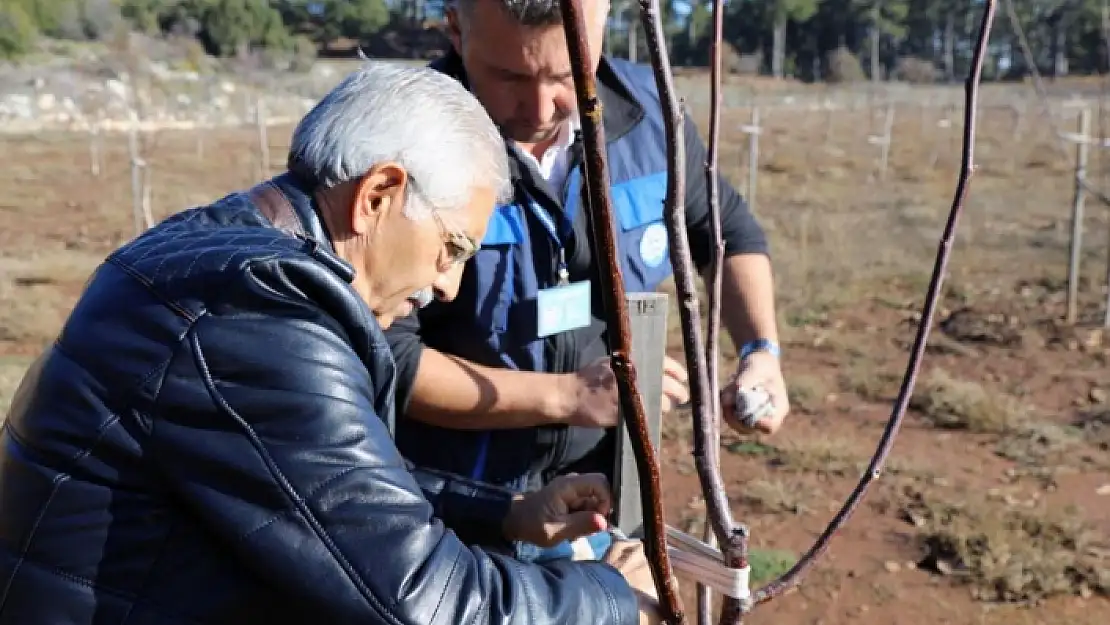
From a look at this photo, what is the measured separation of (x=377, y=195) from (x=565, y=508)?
0.59m

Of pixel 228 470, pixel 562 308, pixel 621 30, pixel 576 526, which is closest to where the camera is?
pixel 228 470

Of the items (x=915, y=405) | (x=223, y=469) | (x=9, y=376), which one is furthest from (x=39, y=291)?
(x=223, y=469)

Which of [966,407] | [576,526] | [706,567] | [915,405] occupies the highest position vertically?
[706,567]

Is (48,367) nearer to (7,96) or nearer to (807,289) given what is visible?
(807,289)

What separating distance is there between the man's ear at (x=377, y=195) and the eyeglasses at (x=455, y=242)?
52mm

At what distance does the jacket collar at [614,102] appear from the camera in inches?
76.6

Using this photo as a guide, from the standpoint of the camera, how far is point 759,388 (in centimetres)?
182

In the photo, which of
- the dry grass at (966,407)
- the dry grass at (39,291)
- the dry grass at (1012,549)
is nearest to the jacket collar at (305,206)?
the dry grass at (1012,549)

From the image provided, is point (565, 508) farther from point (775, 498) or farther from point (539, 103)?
point (775, 498)

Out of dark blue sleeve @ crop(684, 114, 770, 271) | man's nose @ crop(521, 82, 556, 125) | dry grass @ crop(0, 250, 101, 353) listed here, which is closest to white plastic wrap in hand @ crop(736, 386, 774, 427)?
dark blue sleeve @ crop(684, 114, 770, 271)

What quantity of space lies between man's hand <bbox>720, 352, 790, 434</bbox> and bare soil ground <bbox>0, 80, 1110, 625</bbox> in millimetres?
2684

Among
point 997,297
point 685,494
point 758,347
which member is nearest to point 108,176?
point 997,297

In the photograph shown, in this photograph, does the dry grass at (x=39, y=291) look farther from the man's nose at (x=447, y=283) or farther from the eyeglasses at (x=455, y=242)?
the eyeglasses at (x=455, y=242)

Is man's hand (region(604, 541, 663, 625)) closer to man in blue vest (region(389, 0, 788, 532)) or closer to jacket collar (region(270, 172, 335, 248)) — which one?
man in blue vest (region(389, 0, 788, 532))
